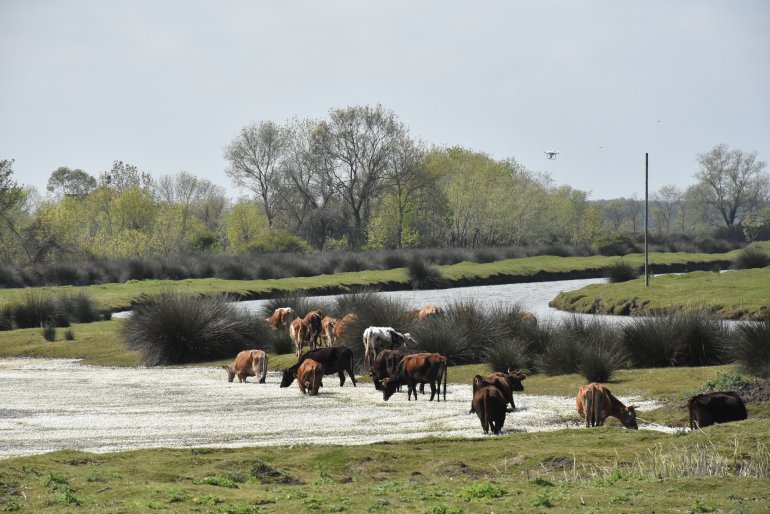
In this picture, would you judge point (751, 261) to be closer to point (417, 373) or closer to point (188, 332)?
point (188, 332)

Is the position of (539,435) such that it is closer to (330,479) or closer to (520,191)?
(330,479)

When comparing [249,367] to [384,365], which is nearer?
[384,365]

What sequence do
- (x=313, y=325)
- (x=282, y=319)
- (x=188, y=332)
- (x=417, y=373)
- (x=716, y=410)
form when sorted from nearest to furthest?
(x=716, y=410), (x=417, y=373), (x=313, y=325), (x=188, y=332), (x=282, y=319)

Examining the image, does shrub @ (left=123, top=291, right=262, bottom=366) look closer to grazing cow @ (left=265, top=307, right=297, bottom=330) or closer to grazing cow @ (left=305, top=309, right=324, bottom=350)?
grazing cow @ (left=265, top=307, right=297, bottom=330)

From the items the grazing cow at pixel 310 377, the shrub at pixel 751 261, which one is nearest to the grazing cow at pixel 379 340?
the grazing cow at pixel 310 377

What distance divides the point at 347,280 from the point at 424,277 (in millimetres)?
4766

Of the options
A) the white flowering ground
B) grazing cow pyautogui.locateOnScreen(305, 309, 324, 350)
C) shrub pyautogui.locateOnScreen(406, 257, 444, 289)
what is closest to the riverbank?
shrub pyautogui.locateOnScreen(406, 257, 444, 289)

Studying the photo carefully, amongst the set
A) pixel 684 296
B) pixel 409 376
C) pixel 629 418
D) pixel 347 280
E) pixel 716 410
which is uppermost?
pixel 347 280

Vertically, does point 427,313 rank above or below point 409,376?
above

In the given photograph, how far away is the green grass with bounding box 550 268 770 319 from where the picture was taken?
38.5 m

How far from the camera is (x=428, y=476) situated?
13.5 m

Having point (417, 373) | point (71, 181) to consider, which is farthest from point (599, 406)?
point (71, 181)

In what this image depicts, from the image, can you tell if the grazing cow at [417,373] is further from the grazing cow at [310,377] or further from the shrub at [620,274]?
the shrub at [620,274]

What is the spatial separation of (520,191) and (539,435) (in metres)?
95.4
